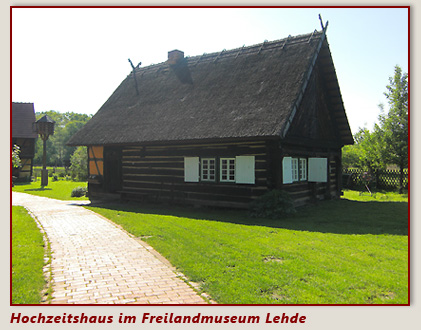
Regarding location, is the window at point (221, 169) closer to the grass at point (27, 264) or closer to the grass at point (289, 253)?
the grass at point (289, 253)

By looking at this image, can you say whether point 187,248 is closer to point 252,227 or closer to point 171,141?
point 252,227

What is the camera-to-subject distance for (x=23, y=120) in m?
37.0

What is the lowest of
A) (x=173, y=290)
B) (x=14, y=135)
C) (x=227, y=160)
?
(x=173, y=290)

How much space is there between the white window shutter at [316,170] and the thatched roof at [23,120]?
30.1 meters

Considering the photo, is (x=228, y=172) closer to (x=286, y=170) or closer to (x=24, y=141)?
(x=286, y=170)

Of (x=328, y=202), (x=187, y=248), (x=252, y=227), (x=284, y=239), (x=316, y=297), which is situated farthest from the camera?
(x=328, y=202)

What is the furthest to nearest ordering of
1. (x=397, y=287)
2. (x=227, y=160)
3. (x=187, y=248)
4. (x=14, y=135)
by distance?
(x=14, y=135) → (x=227, y=160) → (x=187, y=248) → (x=397, y=287)

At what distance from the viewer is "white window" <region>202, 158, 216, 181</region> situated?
47.0 ft

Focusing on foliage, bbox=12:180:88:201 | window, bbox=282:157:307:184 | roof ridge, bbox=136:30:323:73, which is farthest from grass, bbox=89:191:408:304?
foliage, bbox=12:180:88:201

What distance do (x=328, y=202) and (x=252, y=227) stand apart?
702 cm

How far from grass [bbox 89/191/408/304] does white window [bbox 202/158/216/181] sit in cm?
206

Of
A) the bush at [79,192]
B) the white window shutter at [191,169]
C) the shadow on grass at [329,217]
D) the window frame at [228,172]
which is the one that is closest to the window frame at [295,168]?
the shadow on grass at [329,217]

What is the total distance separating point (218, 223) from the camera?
11.0 m

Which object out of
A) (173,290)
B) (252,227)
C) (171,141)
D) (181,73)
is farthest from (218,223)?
(181,73)
